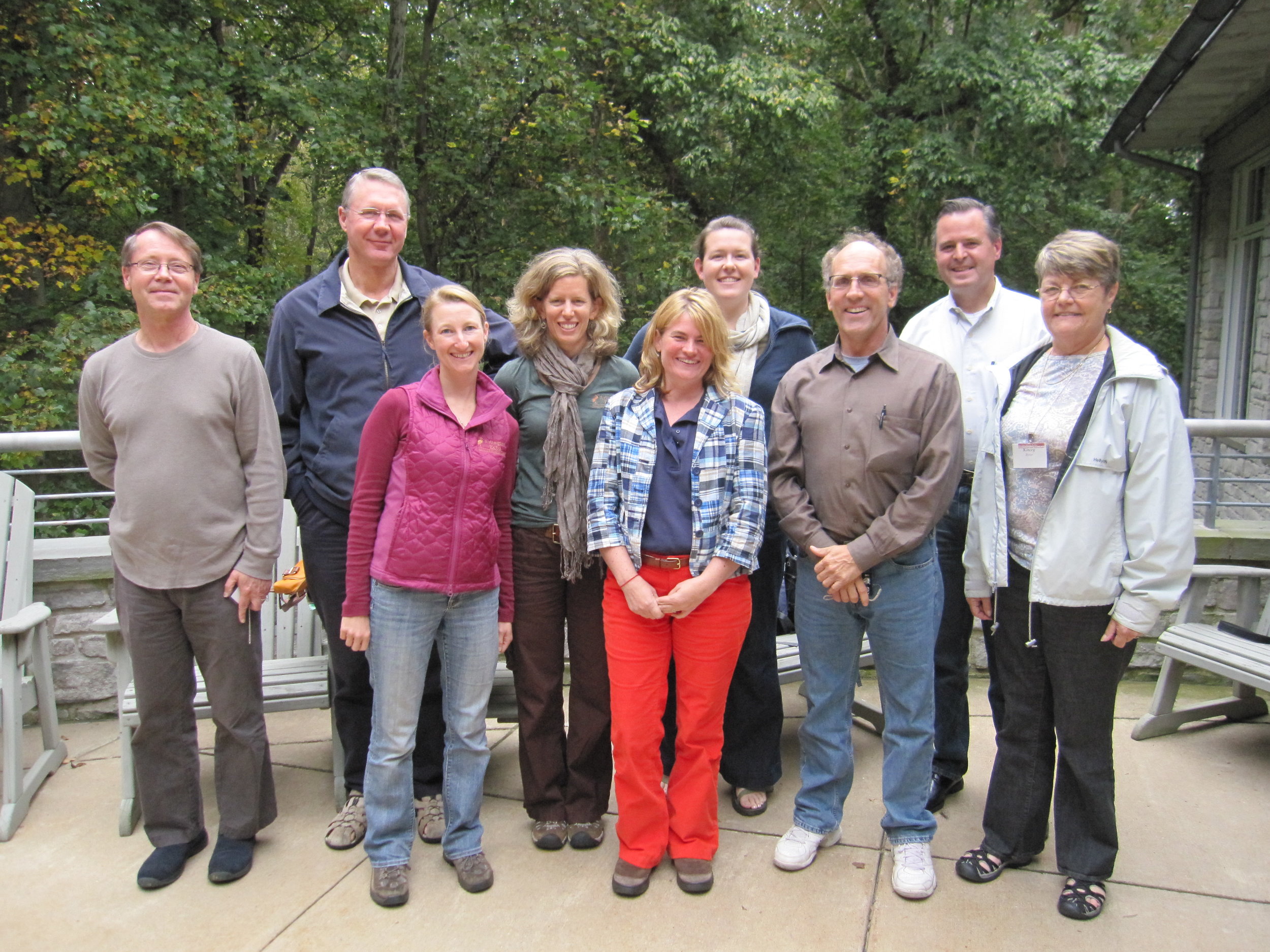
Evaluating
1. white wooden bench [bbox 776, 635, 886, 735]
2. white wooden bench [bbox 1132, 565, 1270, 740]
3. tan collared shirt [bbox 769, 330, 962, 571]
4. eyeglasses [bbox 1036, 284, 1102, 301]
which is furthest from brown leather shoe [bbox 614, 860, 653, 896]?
white wooden bench [bbox 1132, 565, 1270, 740]

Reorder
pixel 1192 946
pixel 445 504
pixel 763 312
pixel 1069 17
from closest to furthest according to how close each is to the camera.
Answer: pixel 1192 946 → pixel 445 504 → pixel 763 312 → pixel 1069 17

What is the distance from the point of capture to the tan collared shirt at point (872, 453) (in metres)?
2.57

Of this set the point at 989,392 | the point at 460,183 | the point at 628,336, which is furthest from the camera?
the point at 628,336

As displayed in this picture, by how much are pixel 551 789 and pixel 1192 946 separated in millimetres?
1851

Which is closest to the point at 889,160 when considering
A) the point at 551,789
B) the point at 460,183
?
the point at 460,183

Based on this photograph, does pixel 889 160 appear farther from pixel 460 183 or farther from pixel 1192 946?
pixel 1192 946

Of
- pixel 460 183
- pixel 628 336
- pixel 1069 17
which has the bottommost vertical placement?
pixel 628 336

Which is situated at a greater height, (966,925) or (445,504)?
(445,504)

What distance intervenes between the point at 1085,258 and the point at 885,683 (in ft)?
4.32

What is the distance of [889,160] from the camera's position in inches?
468

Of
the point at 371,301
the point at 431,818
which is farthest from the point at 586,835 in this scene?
the point at 371,301

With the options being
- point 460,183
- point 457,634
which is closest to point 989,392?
point 457,634

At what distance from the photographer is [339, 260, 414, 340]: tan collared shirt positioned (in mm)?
3025

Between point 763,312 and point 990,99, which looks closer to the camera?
point 763,312
